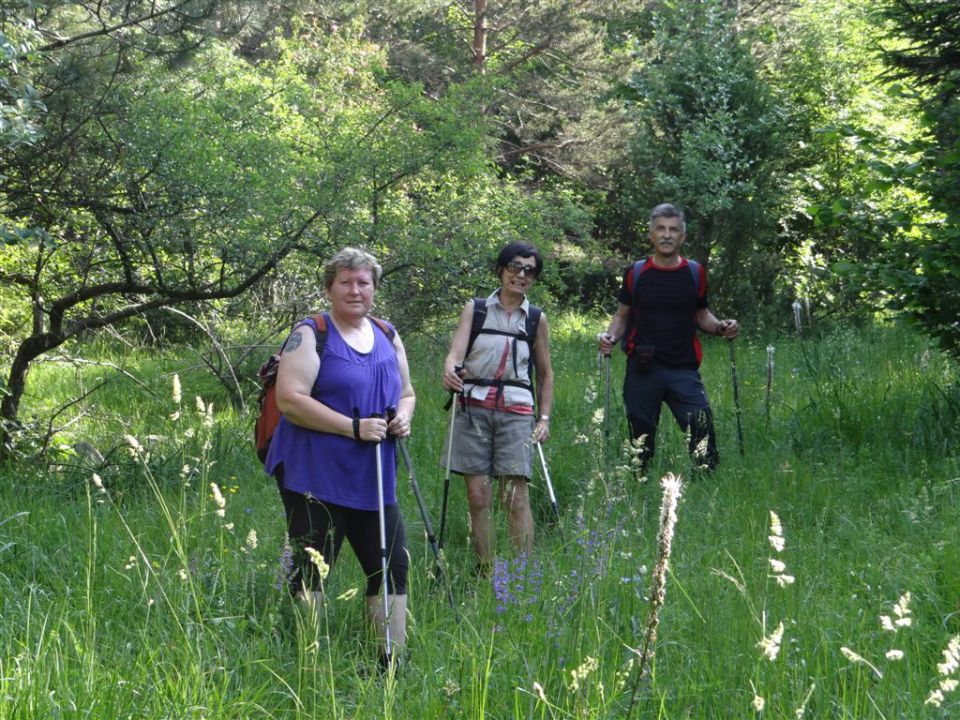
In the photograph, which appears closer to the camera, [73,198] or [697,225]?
[73,198]

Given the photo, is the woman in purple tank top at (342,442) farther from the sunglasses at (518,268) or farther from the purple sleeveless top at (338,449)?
the sunglasses at (518,268)

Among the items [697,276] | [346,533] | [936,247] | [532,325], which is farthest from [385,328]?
[936,247]

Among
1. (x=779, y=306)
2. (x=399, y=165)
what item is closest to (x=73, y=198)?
(x=399, y=165)

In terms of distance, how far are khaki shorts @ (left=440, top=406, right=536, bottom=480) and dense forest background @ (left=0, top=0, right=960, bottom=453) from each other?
263 centimetres

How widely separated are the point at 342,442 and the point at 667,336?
307cm

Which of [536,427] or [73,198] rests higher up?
[73,198]

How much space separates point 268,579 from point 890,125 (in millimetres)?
14868

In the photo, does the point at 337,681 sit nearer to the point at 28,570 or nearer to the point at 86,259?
the point at 28,570

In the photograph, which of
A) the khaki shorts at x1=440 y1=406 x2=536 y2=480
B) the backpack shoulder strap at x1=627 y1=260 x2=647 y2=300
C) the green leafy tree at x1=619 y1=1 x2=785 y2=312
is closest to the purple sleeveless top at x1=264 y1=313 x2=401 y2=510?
the khaki shorts at x1=440 y1=406 x2=536 y2=480

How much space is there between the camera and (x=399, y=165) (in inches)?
441

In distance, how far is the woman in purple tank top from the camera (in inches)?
184

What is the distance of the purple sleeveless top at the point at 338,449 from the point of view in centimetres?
474

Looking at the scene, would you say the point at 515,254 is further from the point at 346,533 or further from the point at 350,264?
the point at 346,533

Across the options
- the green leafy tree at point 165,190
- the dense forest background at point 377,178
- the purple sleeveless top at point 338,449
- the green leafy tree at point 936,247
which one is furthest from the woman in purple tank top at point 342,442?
the green leafy tree at point 936,247
